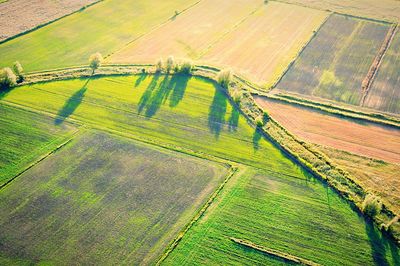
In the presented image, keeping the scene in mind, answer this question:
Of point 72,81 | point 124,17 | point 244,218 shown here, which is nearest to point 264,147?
point 244,218

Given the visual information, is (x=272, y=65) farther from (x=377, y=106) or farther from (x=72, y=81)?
(x=72, y=81)

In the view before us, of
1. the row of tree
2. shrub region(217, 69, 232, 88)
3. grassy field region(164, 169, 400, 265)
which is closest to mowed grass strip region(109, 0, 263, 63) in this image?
shrub region(217, 69, 232, 88)

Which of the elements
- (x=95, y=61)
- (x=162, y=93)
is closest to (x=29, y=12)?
(x=95, y=61)

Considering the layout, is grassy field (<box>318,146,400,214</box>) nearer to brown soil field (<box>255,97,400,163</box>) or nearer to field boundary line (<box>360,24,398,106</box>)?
brown soil field (<box>255,97,400,163</box>)

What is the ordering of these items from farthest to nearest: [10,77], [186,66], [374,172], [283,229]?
[186,66]
[10,77]
[374,172]
[283,229]

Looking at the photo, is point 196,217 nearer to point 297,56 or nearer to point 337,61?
point 297,56

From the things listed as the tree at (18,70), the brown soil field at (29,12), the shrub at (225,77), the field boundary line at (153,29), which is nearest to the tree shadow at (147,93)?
the shrub at (225,77)

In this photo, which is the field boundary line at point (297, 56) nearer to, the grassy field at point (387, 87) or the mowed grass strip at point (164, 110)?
the mowed grass strip at point (164, 110)
